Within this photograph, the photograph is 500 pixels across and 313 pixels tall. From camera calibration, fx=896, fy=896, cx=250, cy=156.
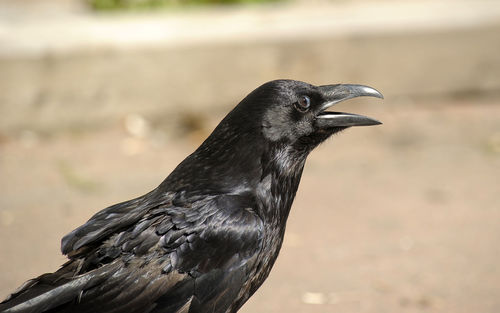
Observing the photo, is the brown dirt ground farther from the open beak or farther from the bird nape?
the open beak

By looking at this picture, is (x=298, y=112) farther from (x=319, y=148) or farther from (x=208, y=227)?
(x=319, y=148)

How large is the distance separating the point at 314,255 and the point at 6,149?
2.66 m

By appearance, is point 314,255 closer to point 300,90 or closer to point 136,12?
point 300,90

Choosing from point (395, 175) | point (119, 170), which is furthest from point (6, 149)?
point (395, 175)

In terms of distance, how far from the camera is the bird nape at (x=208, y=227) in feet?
11.6

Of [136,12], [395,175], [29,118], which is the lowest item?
[395,175]

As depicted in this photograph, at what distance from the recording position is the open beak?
391 cm

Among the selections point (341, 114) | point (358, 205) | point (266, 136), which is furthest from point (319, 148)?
point (266, 136)

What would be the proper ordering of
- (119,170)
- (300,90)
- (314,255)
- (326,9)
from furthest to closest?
(326,9), (119,170), (314,255), (300,90)

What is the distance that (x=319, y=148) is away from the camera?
7.03 m

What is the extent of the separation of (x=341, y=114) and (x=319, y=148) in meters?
3.09

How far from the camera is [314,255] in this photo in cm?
555

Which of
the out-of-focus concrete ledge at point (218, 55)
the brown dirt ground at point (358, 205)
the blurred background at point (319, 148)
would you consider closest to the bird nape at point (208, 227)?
the brown dirt ground at point (358, 205)

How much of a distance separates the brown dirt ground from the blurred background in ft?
0.05
